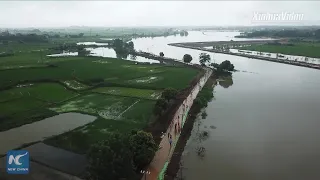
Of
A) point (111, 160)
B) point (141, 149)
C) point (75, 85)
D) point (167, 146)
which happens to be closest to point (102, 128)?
point (167, 146)

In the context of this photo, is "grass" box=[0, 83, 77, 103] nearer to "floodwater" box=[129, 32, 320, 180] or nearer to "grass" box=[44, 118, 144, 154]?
"grass" box=[44, 118, 144, 154]

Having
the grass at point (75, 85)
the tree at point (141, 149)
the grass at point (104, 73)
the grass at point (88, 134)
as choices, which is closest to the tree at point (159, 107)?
the grass at point (88, 134)

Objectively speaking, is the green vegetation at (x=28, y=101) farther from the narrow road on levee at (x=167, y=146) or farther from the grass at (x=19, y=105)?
the narrow road on levee at (x=167, y=146)

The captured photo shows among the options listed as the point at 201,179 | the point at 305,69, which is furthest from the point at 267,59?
the point at 201,179

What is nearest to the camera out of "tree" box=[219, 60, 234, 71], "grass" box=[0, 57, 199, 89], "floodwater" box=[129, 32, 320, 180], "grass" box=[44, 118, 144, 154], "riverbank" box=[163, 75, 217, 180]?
"riverbank" box=[163, 75, 217, 180]

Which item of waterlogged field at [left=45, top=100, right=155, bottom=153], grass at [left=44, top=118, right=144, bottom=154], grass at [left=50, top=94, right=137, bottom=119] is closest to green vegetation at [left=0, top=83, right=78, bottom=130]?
grass at [left=50, top=94, right=137, bottom=119]

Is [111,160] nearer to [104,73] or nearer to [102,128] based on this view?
[102,128]
